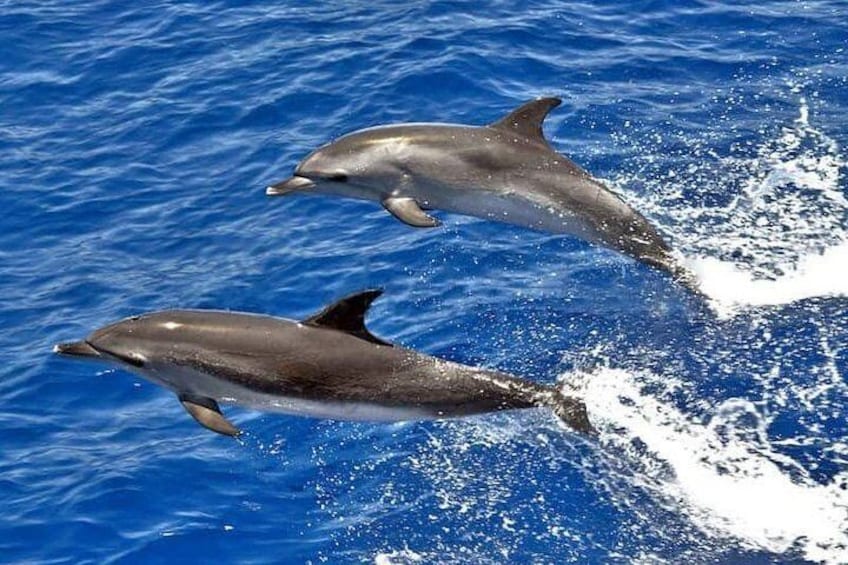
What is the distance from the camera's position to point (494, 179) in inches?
532

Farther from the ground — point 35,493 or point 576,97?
point 576,97

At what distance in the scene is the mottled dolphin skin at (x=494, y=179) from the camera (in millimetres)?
13492

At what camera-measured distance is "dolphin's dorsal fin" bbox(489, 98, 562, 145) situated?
13.3 m

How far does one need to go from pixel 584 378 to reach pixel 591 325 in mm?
889

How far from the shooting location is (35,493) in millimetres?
13156

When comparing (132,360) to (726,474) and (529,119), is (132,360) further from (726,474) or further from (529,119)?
(726,474)

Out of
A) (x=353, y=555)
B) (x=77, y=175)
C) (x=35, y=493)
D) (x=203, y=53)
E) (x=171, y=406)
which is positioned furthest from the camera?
(x=203, y=53)

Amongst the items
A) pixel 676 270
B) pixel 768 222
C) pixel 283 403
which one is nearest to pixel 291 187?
pixel 283 403

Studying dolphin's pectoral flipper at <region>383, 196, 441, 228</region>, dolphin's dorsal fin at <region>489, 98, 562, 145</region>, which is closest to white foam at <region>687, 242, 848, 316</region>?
dolphin's dorsal fin at <region>489, 98, 562, 145</region>

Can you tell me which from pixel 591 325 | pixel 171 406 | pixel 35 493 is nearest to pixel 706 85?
pixel 591 325

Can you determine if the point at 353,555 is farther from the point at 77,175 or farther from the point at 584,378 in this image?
the point at 77,175

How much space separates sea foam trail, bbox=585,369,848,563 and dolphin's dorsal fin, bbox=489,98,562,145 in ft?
7.72

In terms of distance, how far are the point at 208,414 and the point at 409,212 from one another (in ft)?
10.2

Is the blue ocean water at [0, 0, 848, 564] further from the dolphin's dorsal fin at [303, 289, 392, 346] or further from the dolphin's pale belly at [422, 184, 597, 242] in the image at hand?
the dolphin's dorsal fin at [303, 289, 392, 346]
